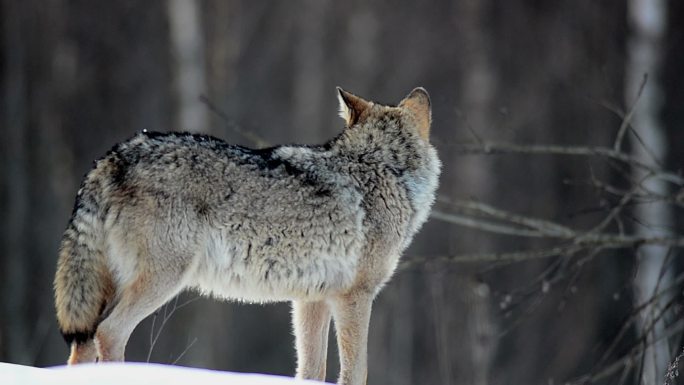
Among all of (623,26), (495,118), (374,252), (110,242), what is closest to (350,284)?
(374,252)

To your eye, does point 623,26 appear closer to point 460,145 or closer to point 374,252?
point 460,145

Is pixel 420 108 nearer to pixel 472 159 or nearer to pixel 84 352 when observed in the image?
pixel 84 352

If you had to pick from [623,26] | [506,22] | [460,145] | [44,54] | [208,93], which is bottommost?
[460,145]

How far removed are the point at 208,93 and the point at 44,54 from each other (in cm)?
346

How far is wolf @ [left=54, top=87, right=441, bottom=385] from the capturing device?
496 cm

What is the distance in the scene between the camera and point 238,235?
513cm

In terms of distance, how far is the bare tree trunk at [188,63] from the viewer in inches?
522

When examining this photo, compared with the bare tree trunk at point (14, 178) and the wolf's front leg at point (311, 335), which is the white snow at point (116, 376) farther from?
the bare tree trunk at point (14, 178)

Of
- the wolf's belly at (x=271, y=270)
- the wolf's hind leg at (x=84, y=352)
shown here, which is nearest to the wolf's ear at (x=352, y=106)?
the wolf's belly at (x=271, y=270)

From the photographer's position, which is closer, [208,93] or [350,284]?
[350,284]

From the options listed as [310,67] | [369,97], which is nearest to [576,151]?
[369,97]

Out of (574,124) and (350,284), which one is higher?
(574,124)

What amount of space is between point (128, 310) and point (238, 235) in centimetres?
65

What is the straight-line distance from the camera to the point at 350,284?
17.5 feet
